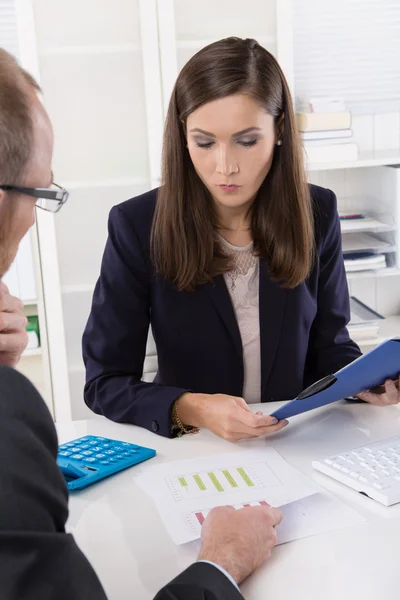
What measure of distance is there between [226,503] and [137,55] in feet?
6.66

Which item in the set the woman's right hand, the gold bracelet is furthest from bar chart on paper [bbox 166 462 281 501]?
the gold bracelet

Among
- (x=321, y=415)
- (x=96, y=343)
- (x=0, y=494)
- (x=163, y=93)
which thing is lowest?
(x=321, y=415)

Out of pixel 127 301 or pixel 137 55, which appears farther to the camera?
pixel 137 55

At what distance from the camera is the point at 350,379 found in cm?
144

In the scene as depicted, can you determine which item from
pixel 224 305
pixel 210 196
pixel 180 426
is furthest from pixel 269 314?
pixel 180 426

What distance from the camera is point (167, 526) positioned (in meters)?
1.16

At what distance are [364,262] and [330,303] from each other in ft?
3.72

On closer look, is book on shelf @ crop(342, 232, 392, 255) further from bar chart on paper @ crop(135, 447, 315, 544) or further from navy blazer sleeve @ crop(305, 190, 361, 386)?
bar chart on paper @ crop(135, 447, 315, 544)

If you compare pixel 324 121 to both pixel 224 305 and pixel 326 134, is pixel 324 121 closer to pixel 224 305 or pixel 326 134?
pixel 326 134

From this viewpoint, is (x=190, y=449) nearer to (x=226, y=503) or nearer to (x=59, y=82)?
(x=226, y=503)

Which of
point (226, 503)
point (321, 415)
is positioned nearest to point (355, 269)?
point (321, 415)

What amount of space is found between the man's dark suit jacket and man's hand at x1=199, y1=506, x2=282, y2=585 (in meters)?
0.25

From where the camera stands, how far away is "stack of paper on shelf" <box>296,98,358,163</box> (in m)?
2.98

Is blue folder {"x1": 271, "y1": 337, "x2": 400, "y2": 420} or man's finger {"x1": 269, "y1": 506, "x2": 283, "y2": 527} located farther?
blue folder {"x1": 271, "y1": 337, "x2": 400, "y2": 420}
